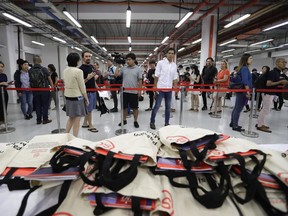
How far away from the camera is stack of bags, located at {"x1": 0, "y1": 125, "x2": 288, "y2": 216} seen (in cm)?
70

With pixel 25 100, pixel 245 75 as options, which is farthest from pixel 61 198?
pixel 25 100

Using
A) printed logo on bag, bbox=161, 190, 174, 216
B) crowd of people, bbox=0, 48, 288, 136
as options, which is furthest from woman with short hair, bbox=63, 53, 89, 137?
printed logo on bag, bbox=161, 190, 174, 216

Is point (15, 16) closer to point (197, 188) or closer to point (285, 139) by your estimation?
point (197, 188)

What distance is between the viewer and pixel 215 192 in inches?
28.0

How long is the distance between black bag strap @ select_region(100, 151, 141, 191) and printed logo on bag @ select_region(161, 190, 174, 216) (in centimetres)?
13

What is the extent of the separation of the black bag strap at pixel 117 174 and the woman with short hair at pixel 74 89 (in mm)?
2365

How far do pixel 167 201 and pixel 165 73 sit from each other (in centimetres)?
347

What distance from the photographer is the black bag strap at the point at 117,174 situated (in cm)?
70

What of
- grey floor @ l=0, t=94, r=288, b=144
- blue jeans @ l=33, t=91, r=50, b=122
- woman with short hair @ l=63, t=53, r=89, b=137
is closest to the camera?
woman with short hair @ l=63, t=53, r=89, b=137

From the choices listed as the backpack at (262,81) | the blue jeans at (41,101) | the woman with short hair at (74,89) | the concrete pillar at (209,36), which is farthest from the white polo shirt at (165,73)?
the concrete pillar at (209,36)

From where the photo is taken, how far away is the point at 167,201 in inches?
27.4

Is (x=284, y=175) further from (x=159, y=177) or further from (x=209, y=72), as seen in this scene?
(x=209, y=72)

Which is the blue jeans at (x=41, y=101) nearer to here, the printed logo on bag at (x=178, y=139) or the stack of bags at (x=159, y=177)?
the stack of bags at (x=159, y=177)

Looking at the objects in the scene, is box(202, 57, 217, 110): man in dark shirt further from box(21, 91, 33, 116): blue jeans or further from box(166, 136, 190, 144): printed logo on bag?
box(166, 136, 190, 144): printed logo on bag
